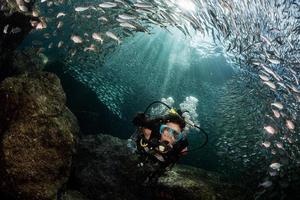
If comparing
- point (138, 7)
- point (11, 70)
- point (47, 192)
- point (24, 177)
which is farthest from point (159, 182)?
point (11, 70)

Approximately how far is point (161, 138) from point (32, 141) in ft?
8.06

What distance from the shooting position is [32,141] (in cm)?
517

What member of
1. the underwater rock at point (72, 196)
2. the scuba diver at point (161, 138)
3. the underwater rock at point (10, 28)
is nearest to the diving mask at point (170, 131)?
the scuba diver at point (161, 138)

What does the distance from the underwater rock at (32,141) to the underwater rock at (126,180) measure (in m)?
1.53

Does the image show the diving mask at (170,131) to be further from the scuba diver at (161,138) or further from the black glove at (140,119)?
the black glove at (140,119)

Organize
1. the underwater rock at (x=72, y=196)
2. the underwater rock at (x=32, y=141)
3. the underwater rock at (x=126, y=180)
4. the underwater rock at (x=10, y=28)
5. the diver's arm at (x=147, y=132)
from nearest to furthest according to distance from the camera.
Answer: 1. the diver's arm at (x=147, y=132)
2. the underwater rock at (x=32, y=141)
3. the underwater rock at (x=72, y=196)
4. the underwater rock at (x=126, y=180)
5. the underwater rock at (x=10, y=28)

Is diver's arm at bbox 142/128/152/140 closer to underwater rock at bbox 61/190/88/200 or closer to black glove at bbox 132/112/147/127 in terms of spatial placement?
black glove at bbox 132/112/147/127

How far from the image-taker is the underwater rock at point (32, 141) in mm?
4984

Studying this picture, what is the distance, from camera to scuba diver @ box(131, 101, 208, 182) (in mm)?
4496

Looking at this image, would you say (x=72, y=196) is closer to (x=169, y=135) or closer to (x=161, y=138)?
(x=161, y=138)

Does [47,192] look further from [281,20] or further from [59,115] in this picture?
[281,20]

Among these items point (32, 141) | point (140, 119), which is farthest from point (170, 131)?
point (32, 141)

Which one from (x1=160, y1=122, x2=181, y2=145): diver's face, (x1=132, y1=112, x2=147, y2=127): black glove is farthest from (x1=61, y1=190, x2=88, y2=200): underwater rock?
(x1=160, y1=122, x2=181, y2=145): diver's face

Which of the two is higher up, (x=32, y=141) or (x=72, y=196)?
(x=32, y=141)
